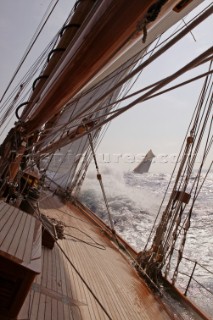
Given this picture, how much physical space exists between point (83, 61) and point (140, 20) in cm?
69

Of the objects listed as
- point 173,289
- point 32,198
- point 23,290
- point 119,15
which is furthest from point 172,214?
point 119,15

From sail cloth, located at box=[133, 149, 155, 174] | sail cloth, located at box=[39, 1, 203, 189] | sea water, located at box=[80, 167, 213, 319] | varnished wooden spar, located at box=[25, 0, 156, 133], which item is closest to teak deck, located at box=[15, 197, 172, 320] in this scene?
sea water, located at box=[80, 167, 213, 319]

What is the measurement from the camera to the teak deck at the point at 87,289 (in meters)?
2.46

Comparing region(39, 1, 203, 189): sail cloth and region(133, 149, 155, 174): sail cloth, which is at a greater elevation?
region(133, 149, 155, 174): sail cloth

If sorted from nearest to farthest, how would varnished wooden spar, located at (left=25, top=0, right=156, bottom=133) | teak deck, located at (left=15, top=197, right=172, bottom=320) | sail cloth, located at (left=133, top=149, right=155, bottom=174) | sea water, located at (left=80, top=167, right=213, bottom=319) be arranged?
varnished wooden spar, located at (left=25, top=0, right=156, bottom=133) → teak deck, located at (left=15, top=197, right=172, bottom=320) → sea water, located at (left=80, top=167, right=213, bottom=319) → sail cloth, located at (left=133, top=149, right=155, bottom=174)

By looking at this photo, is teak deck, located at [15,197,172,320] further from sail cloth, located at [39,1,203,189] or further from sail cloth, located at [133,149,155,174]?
sail cloth, located at [133,149,155,174]

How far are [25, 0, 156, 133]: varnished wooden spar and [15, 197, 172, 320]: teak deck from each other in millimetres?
1581

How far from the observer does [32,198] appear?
494 centimetres

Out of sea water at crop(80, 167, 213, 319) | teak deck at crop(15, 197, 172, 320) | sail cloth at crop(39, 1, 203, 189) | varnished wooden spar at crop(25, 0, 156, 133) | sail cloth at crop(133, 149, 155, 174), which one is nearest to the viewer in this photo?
varnished wooden spar at crop(25, 0, 156, 133)

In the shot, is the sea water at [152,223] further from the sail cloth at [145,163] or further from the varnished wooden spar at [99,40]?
the sail cloth at [145,163]

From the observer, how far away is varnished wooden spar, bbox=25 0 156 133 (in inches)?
48.5

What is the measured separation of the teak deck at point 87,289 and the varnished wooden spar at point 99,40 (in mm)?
1581

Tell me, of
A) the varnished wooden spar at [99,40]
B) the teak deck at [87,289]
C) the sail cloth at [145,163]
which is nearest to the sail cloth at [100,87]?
the varnished wooden spar at [99,40]

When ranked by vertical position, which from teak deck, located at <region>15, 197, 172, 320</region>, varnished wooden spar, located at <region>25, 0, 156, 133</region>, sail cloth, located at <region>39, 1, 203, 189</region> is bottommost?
teak deck, located at <region>15, 197, 172, 320</region>
